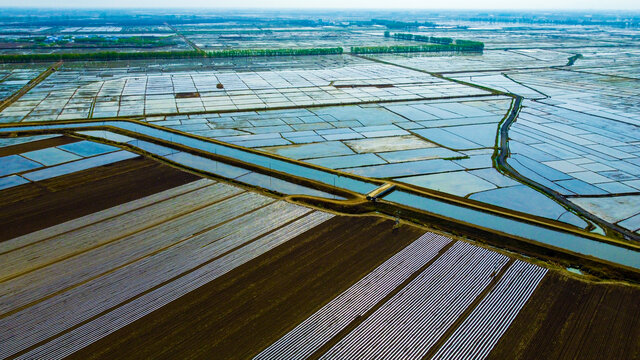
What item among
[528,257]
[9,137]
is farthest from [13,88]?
[528,257]

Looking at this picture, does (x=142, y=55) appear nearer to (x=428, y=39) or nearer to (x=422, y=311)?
(x=428, y=39)

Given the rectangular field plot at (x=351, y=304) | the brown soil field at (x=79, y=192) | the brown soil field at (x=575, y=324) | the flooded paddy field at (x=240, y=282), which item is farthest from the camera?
the brown soil field at (x=79, y=192)

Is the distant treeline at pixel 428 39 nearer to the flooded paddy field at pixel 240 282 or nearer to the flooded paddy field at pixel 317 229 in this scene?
the flooded paddy field at pixel 317 229

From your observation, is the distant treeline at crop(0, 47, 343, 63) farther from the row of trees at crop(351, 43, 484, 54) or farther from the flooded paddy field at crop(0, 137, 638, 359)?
the flooded paddy field at crop(0, 137, 638, 359)

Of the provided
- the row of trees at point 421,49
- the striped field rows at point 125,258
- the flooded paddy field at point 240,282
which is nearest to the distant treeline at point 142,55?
the row of trees at point 421,49

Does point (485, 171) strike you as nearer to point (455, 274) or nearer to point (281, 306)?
point (455, 274)

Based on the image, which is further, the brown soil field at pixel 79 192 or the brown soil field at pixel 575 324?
the brown soil field at pixel 79 192

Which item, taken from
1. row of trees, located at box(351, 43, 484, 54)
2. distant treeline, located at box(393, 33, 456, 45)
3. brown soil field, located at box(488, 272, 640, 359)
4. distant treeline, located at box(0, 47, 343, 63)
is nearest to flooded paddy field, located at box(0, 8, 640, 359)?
brown soil field, located at box(488, 272, 640, 359)
